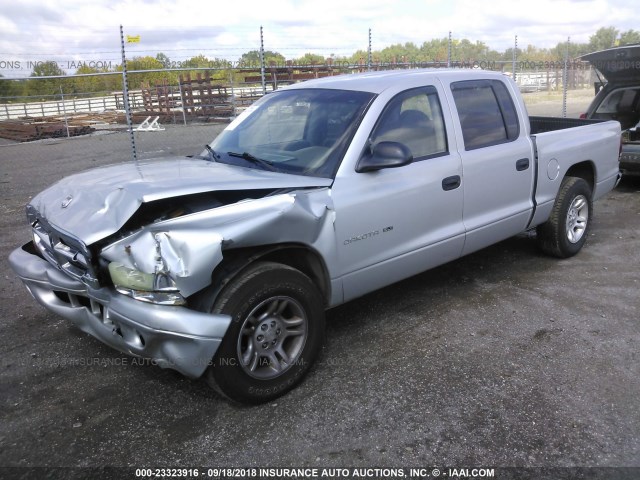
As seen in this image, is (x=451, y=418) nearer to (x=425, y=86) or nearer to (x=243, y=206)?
(x=243, y=206)

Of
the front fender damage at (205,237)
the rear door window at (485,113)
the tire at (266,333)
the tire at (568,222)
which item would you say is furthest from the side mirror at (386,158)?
the tire at (568,222)

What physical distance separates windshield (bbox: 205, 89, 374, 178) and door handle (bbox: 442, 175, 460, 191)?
827mm

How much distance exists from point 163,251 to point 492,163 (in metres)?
2.82

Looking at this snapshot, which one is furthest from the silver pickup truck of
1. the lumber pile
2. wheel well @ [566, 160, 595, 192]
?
the lumber pile

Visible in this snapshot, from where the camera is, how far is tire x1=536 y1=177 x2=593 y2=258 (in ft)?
17.4

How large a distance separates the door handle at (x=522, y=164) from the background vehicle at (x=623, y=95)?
12.8 ft

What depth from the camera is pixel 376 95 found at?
12.7 feet

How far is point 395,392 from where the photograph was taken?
3303 millimetres

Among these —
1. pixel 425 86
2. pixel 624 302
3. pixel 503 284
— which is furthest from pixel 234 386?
pixel 624 302

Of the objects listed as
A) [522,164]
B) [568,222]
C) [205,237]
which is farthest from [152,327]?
A: [568,222]

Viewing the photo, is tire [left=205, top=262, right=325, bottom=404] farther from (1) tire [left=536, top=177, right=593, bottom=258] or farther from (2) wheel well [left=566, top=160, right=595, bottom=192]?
(2) wheel well [left=566, top=160, right=595, bottom=192]

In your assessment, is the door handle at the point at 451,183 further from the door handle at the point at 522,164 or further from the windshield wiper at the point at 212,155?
the windshield wiper at the point at 212,155

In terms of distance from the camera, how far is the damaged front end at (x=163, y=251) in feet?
9.06

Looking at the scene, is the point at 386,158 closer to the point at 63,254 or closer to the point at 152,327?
the point at 152,327
